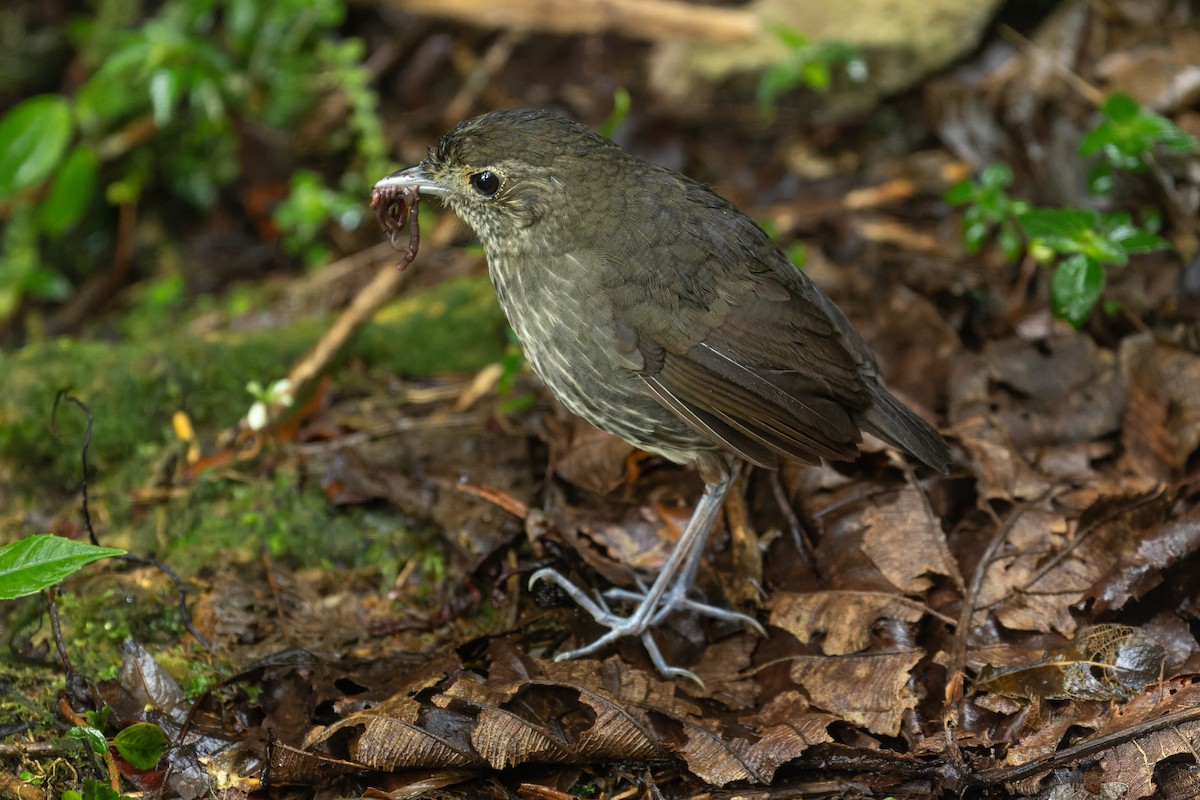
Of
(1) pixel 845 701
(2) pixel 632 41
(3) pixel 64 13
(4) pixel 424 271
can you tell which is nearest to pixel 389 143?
(4) pixel 424 271

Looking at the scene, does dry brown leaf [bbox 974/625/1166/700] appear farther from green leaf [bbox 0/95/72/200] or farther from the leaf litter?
green leaf [bbox 0/95/72/200]

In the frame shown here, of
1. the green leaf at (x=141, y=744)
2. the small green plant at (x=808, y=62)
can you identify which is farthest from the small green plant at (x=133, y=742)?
the small green plant at (x=808, y=62)

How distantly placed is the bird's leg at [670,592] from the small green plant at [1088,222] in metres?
1.38

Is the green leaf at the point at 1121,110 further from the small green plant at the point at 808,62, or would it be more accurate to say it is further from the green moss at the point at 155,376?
the green moss at the point at 155,376

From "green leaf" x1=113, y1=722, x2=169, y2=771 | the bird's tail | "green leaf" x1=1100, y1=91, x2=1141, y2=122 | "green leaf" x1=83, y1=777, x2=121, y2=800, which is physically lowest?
"green leaf" x1=113, y1=722, x2=169, y2=771

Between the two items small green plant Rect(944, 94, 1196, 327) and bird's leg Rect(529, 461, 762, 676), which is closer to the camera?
bird's leg Rect(529, 461, 762, 676)

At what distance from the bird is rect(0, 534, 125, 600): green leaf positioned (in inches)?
56.3

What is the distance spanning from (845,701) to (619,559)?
3.29 ft

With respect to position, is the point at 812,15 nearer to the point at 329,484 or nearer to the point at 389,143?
the point at 389,143

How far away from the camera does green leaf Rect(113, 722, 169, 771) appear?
116 inches

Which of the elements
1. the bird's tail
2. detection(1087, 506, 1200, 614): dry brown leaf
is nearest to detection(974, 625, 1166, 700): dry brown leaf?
detection(1087, 506, 1200, 614): dry brown leaf

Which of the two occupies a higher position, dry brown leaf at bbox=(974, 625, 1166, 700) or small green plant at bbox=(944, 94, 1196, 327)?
small green plant at bbox=(944, 94, 1196, 327)

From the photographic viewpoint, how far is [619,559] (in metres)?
3.87

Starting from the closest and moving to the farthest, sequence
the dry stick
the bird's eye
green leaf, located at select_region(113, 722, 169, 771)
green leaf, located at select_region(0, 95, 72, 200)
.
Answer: green leaf, located at select_region(113, 722, 169, 771), the bird's eye, the dry stick, green leaf, located at select_region(0, 95, 72, 200)
